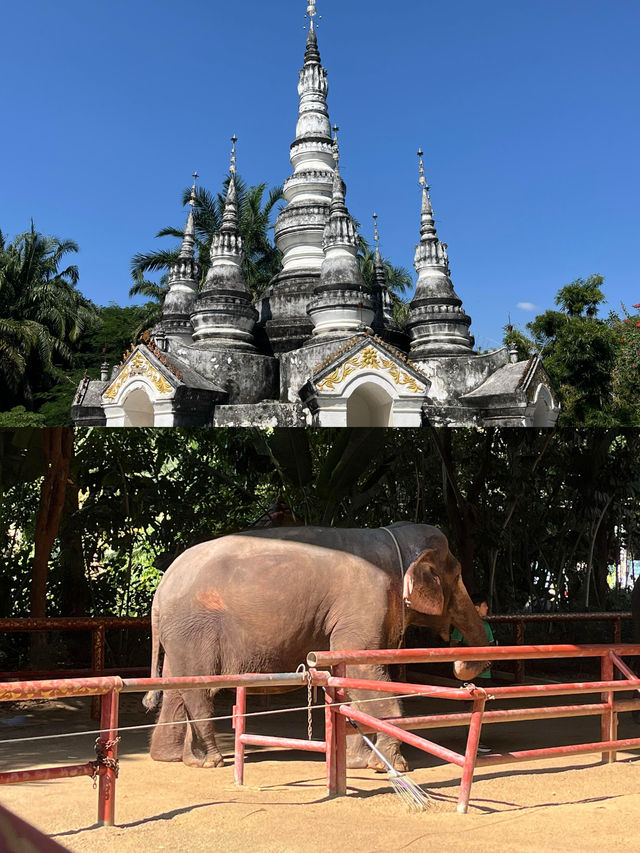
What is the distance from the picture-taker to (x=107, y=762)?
3541 mm

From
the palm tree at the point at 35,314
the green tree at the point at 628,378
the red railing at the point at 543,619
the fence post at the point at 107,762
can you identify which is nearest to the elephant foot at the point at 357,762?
the fence post at the point at 107,762

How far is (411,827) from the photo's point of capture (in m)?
3.60

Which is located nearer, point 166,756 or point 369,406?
point 166,756

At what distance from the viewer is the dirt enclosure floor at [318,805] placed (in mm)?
3361

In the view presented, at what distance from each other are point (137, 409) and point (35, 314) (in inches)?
986

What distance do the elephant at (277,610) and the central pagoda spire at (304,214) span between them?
446 inches

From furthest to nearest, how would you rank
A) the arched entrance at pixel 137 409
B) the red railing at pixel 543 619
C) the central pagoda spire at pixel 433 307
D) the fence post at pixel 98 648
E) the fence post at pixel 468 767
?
the central pagoda spire at pixel 433 307 < the arched entrance at pixel 137 409 < the red railing at pixel 543 619 < the fence post at pixel 98 648 < the fence post at pixel 468 767

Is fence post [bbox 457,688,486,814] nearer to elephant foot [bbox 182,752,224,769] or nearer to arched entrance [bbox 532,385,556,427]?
elephant foot [bbox 182,752,224,769]

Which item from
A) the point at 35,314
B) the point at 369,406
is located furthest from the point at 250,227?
the point at 369,406

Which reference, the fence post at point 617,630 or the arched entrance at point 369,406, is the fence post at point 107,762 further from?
the arched entrance at point 369,406

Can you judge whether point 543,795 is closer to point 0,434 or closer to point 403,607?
point 403,607

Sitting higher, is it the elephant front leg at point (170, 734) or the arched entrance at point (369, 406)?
the arched entrance at point (369, 406)

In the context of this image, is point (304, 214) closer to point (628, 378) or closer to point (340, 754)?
point (628, 378)

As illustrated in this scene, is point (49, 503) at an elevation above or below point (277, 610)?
above
